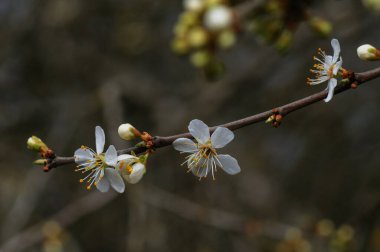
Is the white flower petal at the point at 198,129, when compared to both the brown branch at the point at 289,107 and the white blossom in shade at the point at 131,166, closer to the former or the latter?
the brown branch at the point at 289,107

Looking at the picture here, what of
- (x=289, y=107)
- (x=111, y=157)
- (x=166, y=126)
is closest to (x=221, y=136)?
(x=289, y=107)

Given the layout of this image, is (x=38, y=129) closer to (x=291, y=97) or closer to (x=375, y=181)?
(x=291, y=97)

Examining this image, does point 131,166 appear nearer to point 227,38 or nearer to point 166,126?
point 227,38

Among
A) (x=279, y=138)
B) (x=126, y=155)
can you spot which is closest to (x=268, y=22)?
(x=126, y=155)

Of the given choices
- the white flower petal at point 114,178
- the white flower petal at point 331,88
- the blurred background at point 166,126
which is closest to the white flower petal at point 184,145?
the white flower petal at point 114,178

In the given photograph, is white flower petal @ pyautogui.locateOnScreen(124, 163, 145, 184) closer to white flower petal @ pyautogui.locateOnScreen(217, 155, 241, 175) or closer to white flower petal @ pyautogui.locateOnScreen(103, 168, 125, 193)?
white flower petal @ pyautogui.locateOnScreen(103, 168, 125, 193)

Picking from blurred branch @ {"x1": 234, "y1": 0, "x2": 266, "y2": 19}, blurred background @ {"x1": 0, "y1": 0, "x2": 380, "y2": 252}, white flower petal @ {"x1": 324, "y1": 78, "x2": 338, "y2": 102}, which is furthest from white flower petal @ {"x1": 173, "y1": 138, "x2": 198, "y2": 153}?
blurred background @ {"x1": 0, "y1": 0, "x2": 380, "y2": 252}
